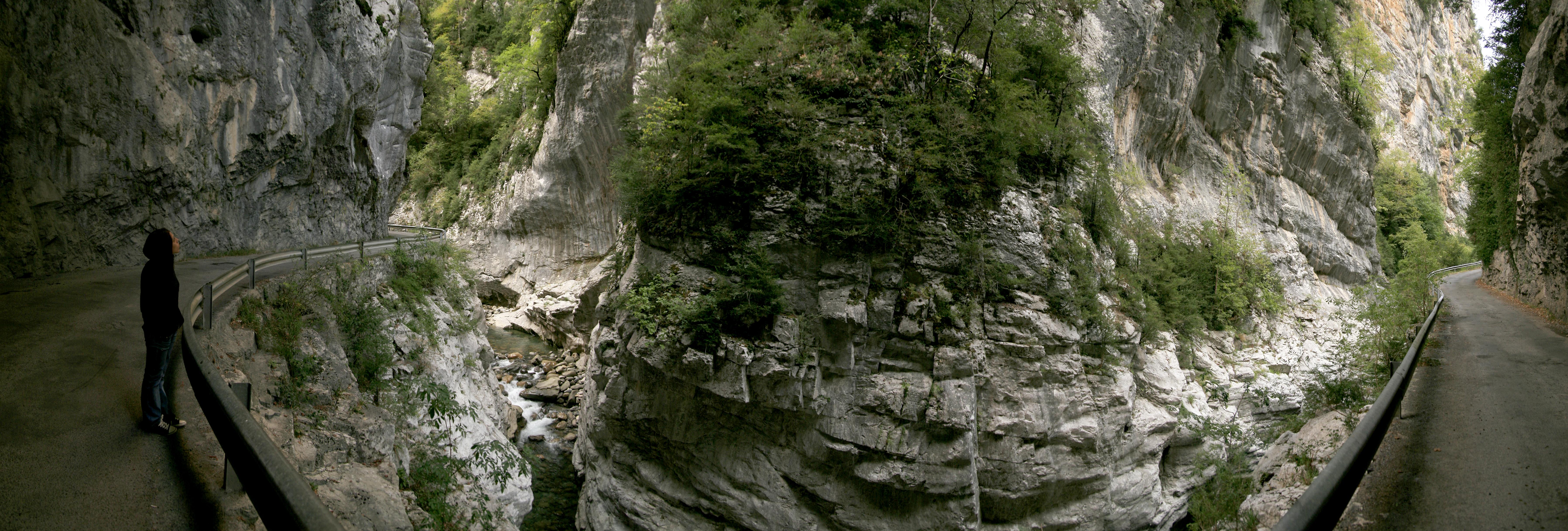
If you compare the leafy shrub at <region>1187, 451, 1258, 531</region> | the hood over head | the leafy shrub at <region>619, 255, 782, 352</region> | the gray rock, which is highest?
the hood over head

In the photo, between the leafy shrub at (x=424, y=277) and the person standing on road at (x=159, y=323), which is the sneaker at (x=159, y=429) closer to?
the person standing on road at (x=159, y=323)

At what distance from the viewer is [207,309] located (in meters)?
5.92

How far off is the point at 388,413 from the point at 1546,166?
1493 centimetres

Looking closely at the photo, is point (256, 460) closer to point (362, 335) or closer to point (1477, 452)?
point (1477, 452)

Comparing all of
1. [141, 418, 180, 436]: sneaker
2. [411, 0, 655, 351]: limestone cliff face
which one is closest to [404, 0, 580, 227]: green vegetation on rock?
[411, 0, 655, 351]: limestone cliff face

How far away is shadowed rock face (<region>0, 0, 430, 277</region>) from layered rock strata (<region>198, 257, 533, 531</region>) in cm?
267

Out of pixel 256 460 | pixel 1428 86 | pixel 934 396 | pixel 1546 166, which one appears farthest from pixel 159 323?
pixel 1428 86

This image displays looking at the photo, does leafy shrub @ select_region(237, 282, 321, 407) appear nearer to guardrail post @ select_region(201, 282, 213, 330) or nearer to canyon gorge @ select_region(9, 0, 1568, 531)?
canyon gorge @ select_region(9, 0, 1568, 531)

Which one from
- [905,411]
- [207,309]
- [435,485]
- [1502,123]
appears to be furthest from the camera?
[1502,123]

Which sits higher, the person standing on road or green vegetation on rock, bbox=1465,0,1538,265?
green vegetation on rock, bbox=1465,0,1538,265

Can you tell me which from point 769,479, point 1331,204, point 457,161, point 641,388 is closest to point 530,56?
point 457,161

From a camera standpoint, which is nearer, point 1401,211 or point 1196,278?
point 1196,278

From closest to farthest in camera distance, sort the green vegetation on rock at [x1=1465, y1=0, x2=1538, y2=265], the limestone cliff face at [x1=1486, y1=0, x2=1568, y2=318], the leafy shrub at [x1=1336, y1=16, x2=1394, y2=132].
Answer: the limestone cliff face at [x1=1486, y1=0, x2=1568, y2=318] < the green vegetation on rock at [x1=1465, y1=0, x2=1538, y2=265] < the leafy shrub at [x1=1336, y1=16, x2=1394, y2=132]

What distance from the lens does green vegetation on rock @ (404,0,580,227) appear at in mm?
24453
